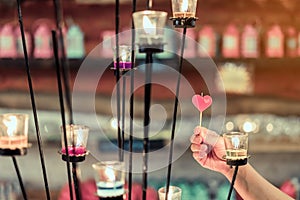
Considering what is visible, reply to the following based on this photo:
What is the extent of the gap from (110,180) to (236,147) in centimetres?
32

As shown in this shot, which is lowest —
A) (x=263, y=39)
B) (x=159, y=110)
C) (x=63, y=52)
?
(x=159, y=110)

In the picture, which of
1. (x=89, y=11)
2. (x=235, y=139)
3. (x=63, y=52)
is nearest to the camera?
(x=63, y=52)

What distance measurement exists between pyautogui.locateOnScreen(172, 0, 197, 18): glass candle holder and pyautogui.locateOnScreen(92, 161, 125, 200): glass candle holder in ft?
1.04

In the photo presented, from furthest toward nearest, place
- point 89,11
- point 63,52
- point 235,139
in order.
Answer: point 89,11, point 235,139, point 63,52

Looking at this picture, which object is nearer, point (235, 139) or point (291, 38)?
point (235, 139)

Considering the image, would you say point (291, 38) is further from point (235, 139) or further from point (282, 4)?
point (235, 139)

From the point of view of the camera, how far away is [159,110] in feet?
9.93

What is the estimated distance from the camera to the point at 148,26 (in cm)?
82

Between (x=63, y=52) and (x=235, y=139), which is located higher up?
(x=63, y=52)

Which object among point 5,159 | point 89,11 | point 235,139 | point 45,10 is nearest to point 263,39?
point 89,11

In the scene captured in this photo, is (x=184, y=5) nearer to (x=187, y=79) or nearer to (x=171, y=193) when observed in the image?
(x=171, y=193)

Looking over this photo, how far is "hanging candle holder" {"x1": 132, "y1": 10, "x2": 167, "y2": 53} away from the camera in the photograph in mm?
821

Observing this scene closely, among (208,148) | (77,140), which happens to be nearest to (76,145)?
(77,140)

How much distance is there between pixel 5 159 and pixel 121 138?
6.86 ft
